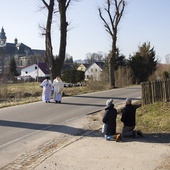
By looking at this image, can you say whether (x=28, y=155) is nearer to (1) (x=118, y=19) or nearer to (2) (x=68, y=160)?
(2) (x=68, y=160)

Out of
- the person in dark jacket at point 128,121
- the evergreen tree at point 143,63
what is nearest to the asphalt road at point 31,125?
the person in dark jacket at point 128,121

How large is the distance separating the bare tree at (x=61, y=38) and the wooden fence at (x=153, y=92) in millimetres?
11248

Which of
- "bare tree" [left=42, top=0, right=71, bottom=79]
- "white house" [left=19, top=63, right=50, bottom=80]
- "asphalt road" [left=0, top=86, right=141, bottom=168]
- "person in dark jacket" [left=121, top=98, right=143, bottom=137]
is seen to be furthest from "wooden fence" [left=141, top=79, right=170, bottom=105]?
"white house" [left=19, top=63, right=50, bottom=80]

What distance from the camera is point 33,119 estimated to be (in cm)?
1368

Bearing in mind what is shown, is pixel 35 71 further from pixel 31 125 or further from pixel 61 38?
pixel 31 125

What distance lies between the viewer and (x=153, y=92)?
14867mm

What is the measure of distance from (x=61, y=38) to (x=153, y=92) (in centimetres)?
1203

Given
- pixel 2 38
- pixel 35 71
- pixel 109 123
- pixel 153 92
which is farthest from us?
pixel 2 38

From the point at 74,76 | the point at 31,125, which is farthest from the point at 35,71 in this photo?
the point at 31,125

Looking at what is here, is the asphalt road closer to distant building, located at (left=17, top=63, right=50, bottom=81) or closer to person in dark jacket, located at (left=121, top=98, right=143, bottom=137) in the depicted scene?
person in dark jacket, located at (left=121, top=98, right=143, bottom=137)

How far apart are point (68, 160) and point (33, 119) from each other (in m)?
6.26

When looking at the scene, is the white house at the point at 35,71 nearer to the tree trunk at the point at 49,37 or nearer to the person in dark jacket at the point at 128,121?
the tree trunk at the point at 49,37

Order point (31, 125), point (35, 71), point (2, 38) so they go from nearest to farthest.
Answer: point (31, 125) → point (35, 71) → point (2, 38)

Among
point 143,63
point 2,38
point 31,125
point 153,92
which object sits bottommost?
point 31,125
